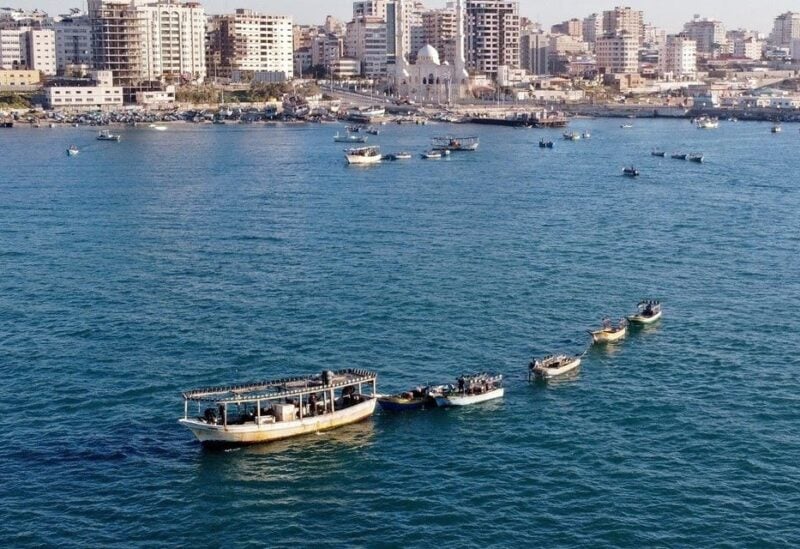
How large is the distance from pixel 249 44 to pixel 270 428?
107 m

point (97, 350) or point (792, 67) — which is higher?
point (792, 67)

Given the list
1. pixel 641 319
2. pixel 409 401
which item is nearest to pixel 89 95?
pixel 641 319

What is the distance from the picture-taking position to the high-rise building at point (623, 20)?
181250 mm

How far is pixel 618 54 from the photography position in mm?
151375

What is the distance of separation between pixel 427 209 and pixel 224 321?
1944 centimetres

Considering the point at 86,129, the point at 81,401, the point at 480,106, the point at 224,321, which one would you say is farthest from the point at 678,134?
the point at 81,401

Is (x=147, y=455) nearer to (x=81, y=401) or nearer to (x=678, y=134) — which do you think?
(x=81, y=401)

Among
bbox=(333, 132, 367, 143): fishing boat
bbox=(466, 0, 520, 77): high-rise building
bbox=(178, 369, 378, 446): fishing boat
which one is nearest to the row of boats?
bbox=(178, 369, 378, 446): fishing boat

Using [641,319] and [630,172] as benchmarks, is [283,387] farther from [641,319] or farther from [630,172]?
[630,172]

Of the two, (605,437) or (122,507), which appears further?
(605,437)

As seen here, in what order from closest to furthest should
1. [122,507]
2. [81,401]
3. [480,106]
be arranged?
[122,507]
[81,401]
[480,106]

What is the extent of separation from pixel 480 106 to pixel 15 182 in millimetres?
70787

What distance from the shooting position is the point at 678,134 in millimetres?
92438

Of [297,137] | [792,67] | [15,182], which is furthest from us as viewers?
[792,67]
